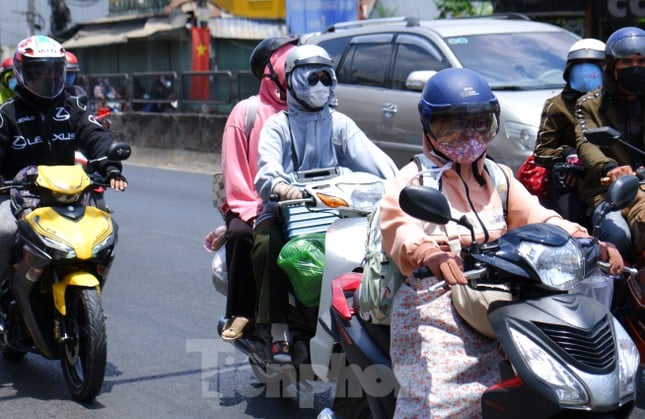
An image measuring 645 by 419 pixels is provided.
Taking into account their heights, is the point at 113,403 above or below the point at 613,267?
below

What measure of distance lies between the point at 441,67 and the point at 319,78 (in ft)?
16.8

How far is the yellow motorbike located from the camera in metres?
5.64

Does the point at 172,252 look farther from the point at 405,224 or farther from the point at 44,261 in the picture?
the point at 405,224

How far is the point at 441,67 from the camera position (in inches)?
411

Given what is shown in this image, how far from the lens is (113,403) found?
19.0ft

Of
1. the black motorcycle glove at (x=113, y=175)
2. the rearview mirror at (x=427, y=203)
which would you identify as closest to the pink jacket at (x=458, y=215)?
the rearview mirror at (x=427, y=203)

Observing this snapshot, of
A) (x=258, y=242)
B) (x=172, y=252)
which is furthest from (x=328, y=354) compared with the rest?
(x=172, y=252)

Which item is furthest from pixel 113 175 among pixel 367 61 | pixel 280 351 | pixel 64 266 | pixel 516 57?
pixel 367 61

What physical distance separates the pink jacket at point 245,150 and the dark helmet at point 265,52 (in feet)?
0.39

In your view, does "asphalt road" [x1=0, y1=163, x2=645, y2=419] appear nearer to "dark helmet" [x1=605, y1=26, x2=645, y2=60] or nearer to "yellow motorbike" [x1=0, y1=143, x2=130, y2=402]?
"yellow motorbike" [x1=0, y1=143, x2=130, y2=402]

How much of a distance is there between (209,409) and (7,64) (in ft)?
20.0

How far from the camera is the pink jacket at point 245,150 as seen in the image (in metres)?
5.86

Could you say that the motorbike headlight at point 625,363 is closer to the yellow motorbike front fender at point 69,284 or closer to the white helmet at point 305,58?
the white helmet at point 305,58

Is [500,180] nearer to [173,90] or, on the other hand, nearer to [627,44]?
[627,44]
